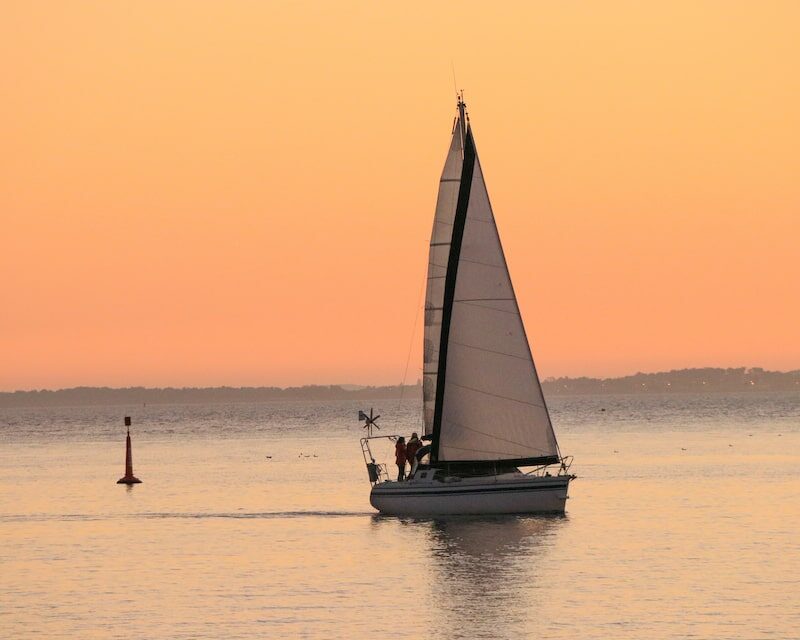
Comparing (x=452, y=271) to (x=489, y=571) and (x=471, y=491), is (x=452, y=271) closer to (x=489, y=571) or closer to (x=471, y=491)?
(x=471, y=491)

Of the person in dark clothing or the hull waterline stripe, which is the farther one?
the person in dark clothing

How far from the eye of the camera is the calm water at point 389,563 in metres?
30.1

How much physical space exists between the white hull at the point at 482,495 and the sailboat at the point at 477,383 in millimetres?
48

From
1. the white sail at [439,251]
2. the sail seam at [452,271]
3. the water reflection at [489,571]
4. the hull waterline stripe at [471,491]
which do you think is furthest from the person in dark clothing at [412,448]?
the water reflection at [489,571]

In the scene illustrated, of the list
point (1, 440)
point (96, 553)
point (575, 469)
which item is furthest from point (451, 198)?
point (1, 440)

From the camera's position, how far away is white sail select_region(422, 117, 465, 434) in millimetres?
52969

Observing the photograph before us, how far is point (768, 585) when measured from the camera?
34219 mm

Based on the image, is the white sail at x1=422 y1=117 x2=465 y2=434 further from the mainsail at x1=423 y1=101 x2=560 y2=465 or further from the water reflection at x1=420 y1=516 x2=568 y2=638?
the water reflection at x1=420 y1=516 x2=568 y2=638

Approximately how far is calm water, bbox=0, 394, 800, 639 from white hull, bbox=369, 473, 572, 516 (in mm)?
615

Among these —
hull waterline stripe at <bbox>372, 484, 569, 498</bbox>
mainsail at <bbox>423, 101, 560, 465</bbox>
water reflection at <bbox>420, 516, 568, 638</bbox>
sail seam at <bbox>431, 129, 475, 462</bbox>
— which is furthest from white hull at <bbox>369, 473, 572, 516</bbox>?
sail seam at <bbox>431, 129, 475, 462</bbox>

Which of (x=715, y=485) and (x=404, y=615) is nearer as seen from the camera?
(x=404, y=615)

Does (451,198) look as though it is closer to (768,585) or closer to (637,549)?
(637,549)

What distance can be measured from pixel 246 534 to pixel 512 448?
374 inches

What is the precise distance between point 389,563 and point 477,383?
43.8ft
